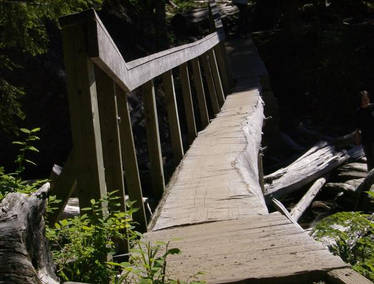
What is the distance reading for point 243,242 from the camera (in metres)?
3.50

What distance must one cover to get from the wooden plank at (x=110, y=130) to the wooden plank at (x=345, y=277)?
1.44 metres

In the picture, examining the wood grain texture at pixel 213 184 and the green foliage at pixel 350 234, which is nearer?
the green foliage at pixel 350 234

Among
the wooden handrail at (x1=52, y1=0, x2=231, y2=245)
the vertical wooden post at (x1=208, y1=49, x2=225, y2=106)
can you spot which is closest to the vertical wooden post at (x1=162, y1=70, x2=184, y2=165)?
the wooden handrail at (x1=52, y1=0, x2=231, y2=245)

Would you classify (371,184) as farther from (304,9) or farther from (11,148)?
(304,9)

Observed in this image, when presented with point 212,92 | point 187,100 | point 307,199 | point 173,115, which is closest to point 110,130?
point 173,115

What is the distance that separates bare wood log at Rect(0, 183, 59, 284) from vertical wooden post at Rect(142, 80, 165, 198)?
2961mm

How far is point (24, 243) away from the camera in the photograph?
1.97 metres

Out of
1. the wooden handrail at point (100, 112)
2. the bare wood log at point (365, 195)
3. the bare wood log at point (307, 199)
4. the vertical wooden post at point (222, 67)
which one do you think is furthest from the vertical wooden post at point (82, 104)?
the vertical wooden post at point (222, 67)

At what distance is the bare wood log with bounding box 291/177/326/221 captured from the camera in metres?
9.39

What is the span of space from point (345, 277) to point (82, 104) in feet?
5.28

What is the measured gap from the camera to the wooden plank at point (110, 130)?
3.67 meters

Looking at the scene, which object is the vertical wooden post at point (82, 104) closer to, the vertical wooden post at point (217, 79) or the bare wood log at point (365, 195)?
the bare wood log at point (365, 195)

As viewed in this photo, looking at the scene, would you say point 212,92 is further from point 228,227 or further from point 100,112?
point 100,112

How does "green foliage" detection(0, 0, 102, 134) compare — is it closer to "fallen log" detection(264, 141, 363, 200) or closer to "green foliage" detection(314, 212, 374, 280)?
"green foliage" detection(314, 212, 374, 280)
